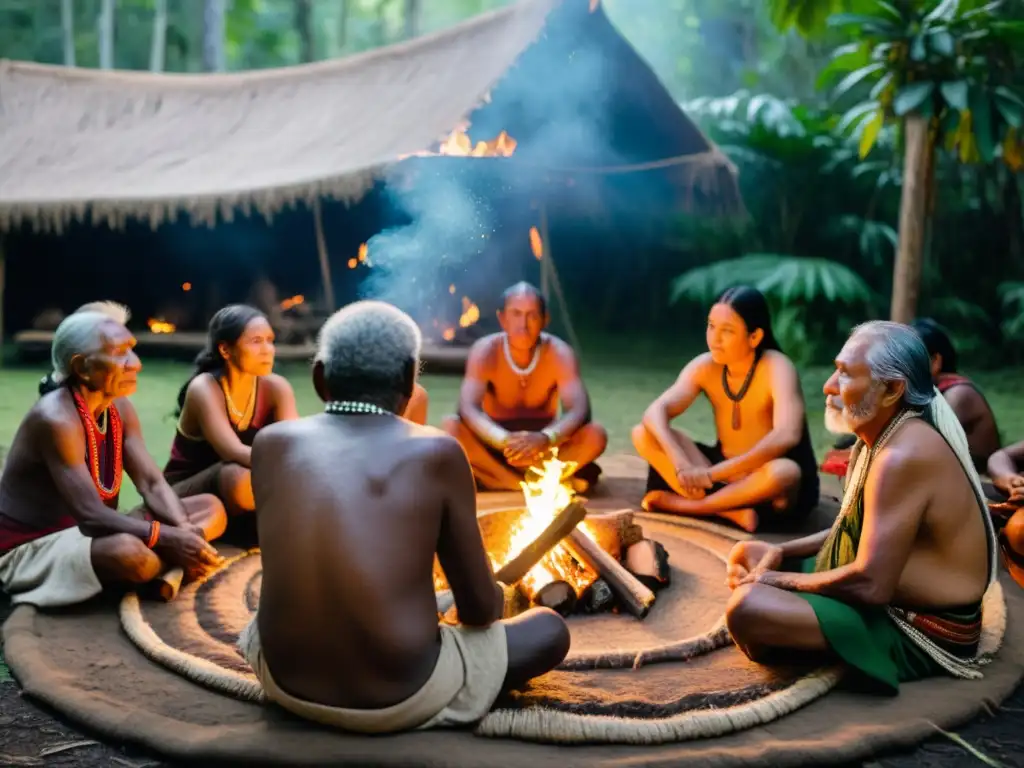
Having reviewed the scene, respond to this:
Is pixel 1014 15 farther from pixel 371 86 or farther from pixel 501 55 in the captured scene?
pixel 371 86

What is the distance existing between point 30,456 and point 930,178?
796cm

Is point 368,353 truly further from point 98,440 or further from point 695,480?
point 695,480

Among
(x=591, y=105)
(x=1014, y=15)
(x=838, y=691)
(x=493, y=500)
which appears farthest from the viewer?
(x=591, y=105)

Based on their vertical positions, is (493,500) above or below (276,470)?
below

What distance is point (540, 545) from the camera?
3.73m

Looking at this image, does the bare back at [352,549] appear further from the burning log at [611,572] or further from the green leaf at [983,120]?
the green leaf at [983,120]

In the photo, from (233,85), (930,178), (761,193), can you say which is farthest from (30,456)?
(761,193)

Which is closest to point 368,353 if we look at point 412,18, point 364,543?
point 364,543

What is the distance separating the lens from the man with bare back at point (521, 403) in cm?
556

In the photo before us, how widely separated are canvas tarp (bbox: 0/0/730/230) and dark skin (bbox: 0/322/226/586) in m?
6.73

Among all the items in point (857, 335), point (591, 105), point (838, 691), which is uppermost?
point (591, 105)

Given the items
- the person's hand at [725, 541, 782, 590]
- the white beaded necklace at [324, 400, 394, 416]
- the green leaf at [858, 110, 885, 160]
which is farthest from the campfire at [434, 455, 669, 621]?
the green leaf at [858, 110, 885, 160]

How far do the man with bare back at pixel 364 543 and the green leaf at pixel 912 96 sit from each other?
7040 millimetres

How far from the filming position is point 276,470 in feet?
8.49
